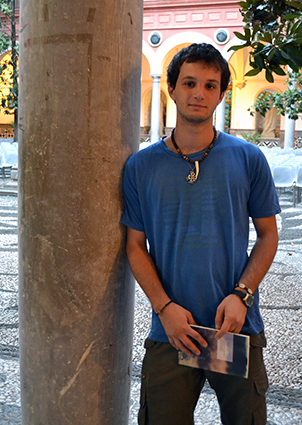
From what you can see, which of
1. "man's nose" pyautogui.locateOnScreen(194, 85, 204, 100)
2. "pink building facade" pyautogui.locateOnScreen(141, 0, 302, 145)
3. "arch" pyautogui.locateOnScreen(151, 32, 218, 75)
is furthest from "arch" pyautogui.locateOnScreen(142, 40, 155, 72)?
"man's nose" pyautogui.locateOnScreen(194, 85, 204, 100)

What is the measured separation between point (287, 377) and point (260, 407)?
3.66 ft

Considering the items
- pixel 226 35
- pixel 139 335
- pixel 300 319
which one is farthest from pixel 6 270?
pixel 226 35

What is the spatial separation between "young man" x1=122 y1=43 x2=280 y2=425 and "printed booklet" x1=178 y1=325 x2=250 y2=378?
0.06 ft

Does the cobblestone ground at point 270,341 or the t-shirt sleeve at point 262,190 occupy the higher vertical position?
the t-shirt sleeve at point 262,190

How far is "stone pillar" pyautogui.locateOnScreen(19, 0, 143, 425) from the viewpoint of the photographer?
45.9 inches

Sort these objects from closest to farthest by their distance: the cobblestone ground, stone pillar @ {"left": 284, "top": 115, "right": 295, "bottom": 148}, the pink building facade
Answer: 1. the cobblestone ground
2. stone pillar @ {"left": 284, "top": 115, "right": 295, "bottom": 148}
3. the pink building facade

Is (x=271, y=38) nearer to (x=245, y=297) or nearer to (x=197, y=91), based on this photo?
(x=197, y=91)

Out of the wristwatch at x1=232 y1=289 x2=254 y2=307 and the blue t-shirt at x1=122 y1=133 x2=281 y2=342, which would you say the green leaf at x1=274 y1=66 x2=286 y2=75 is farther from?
the wristwatch at x1=232 y1=289 x2=254 y2=307

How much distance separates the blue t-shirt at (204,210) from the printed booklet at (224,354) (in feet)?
0.24

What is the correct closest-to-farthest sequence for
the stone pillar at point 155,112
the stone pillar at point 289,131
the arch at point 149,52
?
the stone pillar at point 289,131
the stone pillar at point 155,112
the arch at point 149,52

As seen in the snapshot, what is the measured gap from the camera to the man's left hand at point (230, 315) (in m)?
1.17

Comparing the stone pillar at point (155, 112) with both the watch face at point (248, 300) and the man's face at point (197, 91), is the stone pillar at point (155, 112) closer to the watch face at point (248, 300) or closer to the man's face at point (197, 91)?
the man's face at point (197, 91)

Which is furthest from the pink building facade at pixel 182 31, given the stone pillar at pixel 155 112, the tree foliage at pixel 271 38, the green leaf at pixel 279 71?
the green leaf at pixel 279 71

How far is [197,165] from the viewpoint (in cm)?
122
